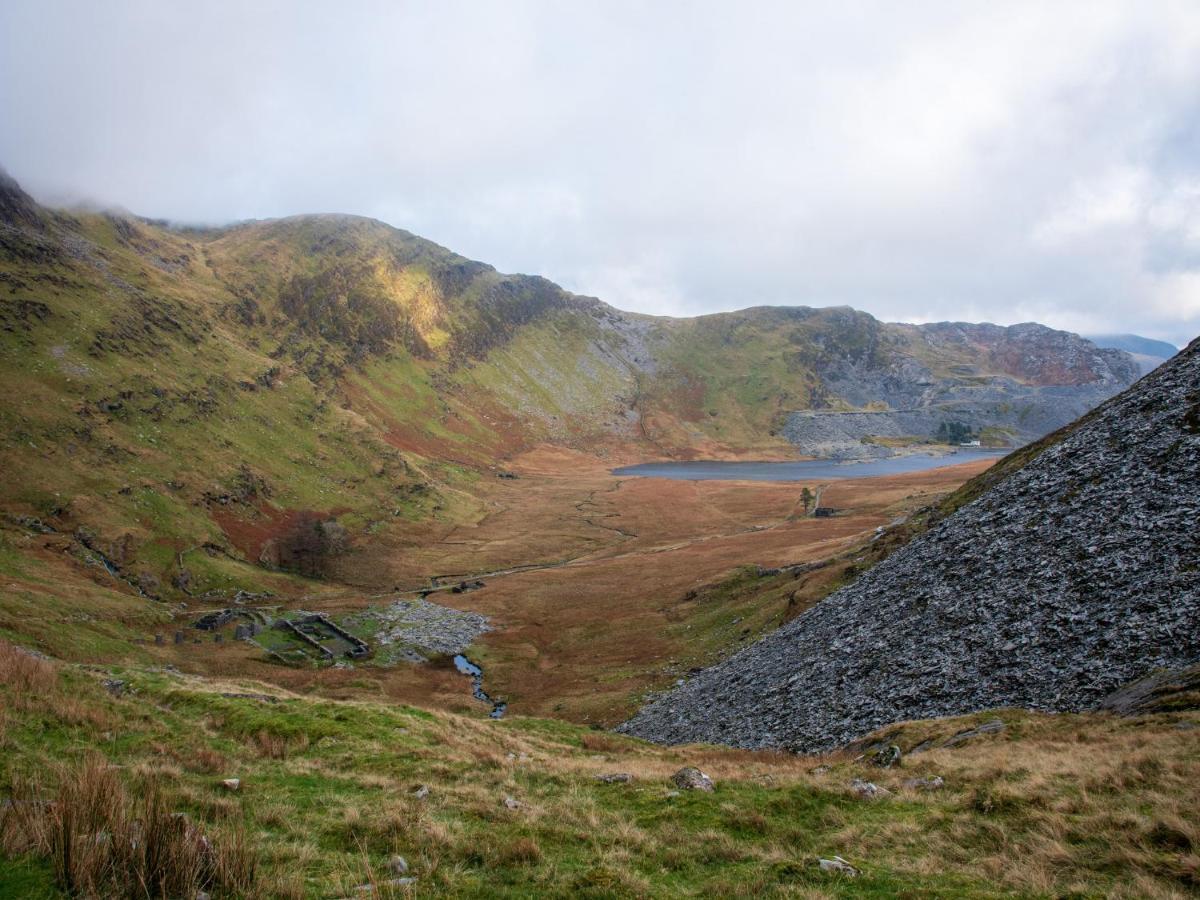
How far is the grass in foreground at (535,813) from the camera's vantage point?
7.97m

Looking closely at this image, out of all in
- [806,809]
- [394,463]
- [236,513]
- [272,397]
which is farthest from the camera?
[394,463]

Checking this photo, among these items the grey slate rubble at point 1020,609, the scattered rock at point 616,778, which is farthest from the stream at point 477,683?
the scattered rock at point 616,778

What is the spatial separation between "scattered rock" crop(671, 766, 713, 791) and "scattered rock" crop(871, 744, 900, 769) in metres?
6.34

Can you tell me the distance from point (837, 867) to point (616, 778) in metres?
9.04

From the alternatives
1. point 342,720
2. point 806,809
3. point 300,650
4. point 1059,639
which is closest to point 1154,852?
point 806,809

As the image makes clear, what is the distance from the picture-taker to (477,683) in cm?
5666

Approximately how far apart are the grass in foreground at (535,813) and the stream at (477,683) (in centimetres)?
2830

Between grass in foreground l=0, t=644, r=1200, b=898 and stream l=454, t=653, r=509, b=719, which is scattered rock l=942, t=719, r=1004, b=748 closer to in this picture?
grass in foreground l=0, t=644, r=1200, b=898

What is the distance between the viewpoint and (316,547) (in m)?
93.1

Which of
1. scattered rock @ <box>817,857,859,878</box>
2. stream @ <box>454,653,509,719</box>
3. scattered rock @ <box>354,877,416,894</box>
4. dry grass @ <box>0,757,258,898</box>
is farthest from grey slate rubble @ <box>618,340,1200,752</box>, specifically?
dry grass @ <box>0,757,258,898</box>

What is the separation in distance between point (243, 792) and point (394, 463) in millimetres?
121528

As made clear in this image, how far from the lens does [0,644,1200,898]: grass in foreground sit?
314 inches

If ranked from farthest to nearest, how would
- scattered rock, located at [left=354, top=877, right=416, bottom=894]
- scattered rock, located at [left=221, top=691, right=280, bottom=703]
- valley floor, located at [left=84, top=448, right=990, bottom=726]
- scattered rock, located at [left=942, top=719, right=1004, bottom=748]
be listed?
valley floor, located at [left=84, top=448, right=990, bottom=726] < scattered rock, located at [left=221, top=691, right=280, bottom=703] < scattered rock, located at [left=942, top=719, right=1004, bottom=748] < scattered rock, located at [left=354, top=877, right=416, bottom=894]

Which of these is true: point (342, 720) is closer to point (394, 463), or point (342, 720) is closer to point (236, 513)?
point (236, 513)
